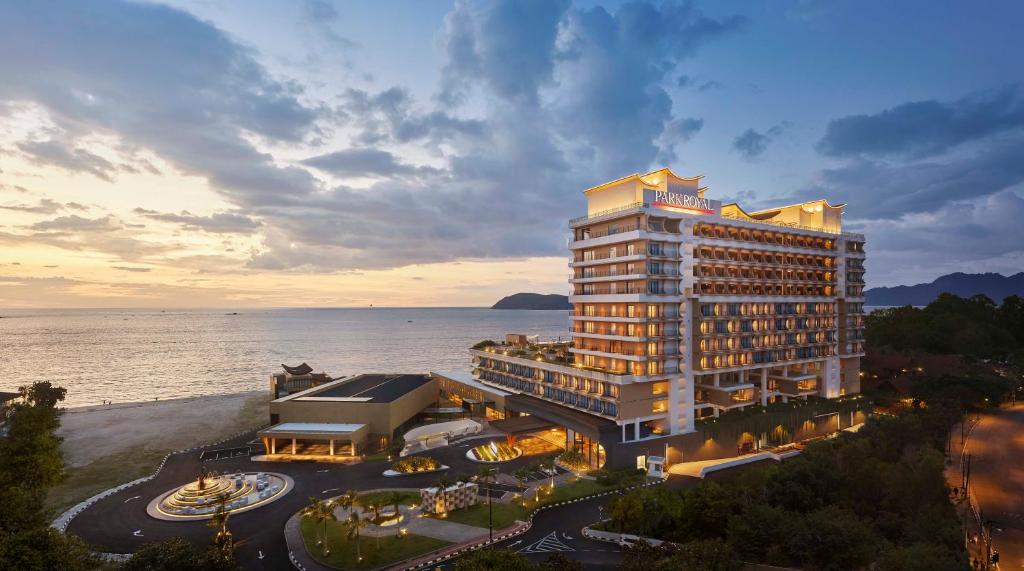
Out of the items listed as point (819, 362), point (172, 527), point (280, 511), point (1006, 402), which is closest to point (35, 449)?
point (172, 527)

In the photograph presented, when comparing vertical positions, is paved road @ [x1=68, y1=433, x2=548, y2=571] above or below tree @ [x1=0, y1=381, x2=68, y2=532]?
below

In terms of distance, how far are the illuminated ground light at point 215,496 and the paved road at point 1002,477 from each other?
7131 centimetres

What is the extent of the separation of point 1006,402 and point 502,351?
10071 cm

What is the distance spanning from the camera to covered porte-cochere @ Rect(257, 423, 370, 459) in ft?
244

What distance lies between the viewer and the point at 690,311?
77.6 meters

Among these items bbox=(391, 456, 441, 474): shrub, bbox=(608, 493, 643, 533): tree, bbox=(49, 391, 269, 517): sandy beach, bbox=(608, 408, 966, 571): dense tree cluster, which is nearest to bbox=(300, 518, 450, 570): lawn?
bbox=(608, 493, 643, 533): tree

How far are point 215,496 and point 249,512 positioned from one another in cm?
555

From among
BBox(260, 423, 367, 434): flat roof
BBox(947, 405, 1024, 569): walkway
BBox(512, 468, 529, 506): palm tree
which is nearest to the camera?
BBox(947, 405, 1024, 569): walkway

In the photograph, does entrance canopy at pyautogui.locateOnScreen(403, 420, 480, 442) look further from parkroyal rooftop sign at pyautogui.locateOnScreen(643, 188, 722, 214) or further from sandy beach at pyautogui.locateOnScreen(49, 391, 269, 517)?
parkroyal rooftop sign at pyautogui.locateOnScreen(643, 188, 722, 214)

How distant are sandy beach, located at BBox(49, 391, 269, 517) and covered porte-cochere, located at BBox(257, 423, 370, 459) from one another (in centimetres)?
1600

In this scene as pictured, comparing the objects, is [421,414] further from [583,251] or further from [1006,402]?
[1006,402]

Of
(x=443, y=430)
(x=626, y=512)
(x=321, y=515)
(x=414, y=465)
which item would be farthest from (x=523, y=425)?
(x=321, y=515)

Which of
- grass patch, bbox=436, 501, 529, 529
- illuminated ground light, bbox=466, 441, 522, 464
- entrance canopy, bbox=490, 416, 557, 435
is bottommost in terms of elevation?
grass patch, bbox=436, 501, 529, 529

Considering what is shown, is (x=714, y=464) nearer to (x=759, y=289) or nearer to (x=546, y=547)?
(x=759, y=289)
